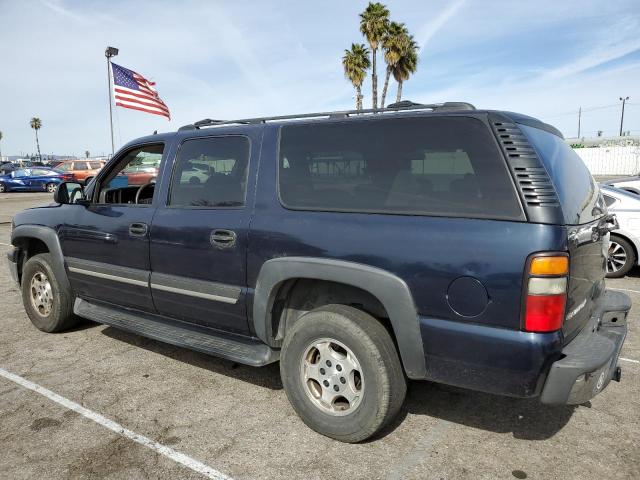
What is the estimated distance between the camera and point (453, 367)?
8.06ft

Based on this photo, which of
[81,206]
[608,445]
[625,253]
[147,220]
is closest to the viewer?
[608,445]

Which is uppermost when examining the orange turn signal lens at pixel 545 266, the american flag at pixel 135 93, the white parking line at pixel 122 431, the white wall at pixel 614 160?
the american flag at pixel 135 93

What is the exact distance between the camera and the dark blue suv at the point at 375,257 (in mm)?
2283

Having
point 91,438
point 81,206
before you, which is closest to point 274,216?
point 91,438

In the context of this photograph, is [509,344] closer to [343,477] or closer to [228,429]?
[343,477]

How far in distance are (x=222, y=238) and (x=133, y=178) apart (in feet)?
7.20

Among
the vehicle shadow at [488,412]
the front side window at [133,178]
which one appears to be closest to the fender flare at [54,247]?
the front side window at [133,178]

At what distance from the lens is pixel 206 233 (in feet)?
10.7

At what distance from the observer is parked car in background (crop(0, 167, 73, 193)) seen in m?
26.0

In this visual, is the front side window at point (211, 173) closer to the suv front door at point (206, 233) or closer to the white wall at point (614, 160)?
the suv front door at point (206, 233)

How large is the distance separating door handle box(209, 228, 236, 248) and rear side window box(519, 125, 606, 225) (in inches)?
71.5

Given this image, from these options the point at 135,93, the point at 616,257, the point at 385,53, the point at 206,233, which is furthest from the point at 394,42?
the point at 206,233

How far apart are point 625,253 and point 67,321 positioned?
7.05 metres

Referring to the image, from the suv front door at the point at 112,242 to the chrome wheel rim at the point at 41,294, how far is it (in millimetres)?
494
